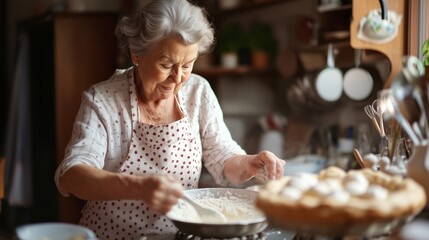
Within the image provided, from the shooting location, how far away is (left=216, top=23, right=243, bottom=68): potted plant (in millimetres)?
3795

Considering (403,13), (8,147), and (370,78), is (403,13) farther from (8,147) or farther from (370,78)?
(8,147)

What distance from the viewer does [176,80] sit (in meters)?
1.61

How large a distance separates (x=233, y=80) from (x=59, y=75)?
4.00 feet

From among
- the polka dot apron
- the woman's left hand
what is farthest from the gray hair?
the woman's left hand

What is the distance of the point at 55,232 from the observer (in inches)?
41.4

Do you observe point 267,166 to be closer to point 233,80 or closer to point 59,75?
point 233,80

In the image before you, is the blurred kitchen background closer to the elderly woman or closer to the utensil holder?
the elderly woman

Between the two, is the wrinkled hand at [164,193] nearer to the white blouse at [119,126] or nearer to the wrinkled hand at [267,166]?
the white blouse at [119,126]

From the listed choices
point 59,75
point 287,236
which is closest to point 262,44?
point 59,75

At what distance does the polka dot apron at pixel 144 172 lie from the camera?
→ 163 centimetres

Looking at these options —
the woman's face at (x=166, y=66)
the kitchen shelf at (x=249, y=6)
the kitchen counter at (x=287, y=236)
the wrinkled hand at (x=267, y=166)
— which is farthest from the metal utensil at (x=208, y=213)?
the kitchen shelf at (x=249, y=6)

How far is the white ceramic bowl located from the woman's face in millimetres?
647

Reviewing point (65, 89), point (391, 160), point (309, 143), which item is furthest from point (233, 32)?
point (391, 160)

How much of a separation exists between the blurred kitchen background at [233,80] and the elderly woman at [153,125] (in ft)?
3.21
